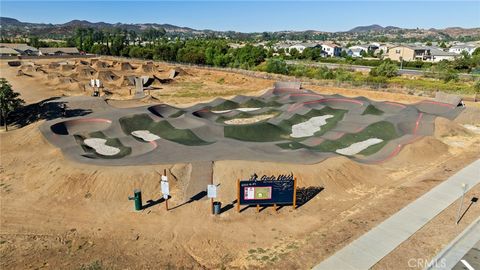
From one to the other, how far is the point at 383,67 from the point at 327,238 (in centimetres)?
5820

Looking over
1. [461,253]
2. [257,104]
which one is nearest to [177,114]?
[257,104]

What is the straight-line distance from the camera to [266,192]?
1716 centimetres

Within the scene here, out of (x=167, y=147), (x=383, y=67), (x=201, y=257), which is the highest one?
(x=383, y=67)

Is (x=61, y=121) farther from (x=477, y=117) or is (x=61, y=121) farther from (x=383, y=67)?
(x=383, y=67)

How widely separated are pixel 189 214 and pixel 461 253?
12.0m

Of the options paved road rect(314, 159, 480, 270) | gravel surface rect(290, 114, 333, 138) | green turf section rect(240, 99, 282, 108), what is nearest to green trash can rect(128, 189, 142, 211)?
paved road rect(314, 159, 480, 270)

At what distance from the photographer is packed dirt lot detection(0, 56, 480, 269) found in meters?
13.8

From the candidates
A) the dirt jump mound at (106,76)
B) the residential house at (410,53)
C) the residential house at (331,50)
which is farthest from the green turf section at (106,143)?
the residential house at (331,50)

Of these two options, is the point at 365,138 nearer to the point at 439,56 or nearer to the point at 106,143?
the point at 106,143

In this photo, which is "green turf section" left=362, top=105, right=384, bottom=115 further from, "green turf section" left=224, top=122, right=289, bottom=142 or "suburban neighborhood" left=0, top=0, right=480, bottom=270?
"green turf section" left=224, top=122, right=289, bottom=142

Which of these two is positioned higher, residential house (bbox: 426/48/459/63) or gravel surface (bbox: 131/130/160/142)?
residential house (bbox: 426/48/459/63)

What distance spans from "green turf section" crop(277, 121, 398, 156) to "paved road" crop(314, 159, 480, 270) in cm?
710

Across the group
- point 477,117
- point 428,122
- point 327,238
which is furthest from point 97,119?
point 477,117

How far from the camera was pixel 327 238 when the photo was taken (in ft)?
48.3
